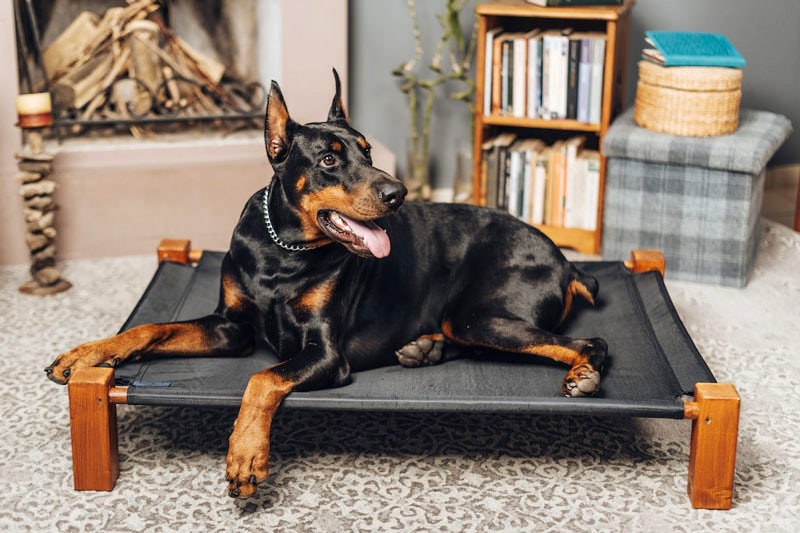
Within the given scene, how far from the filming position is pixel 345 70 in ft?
13.1

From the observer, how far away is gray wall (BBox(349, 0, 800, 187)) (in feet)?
13.5

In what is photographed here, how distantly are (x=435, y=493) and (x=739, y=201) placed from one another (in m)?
1.71

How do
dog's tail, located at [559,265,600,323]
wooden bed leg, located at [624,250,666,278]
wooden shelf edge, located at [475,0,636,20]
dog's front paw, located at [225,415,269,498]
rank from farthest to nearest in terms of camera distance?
wooden shelf edge, located at [475,0,636,20] < wooden bed leg, located at [624,250,666,278] < dog's tail, located at [559,265,600,323] < dog's front paw, located at [225,415,269,498]

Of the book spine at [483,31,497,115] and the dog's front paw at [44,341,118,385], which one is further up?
the book spine at [483,31,497,115]

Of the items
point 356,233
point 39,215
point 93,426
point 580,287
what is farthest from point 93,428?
point 39,215

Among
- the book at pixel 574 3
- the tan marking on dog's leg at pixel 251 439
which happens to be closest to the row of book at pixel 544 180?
the book at pixel 574 3

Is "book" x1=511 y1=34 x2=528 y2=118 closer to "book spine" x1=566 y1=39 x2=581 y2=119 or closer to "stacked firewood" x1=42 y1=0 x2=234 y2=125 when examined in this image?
"book spine" x1=566 y1=39 x2=581 y2=119

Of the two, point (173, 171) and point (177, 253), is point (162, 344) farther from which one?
point (173, 171)

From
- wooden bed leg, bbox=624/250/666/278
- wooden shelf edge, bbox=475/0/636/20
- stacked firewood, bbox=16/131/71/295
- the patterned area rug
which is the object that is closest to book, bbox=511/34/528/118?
wooden shelf edge, bbox=475/0/636/20

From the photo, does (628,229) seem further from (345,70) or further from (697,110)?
(345,70)

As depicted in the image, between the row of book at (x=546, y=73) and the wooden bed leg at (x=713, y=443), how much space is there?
1769 mm

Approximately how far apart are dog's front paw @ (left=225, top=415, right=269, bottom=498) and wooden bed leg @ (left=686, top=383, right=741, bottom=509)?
0.90 meters

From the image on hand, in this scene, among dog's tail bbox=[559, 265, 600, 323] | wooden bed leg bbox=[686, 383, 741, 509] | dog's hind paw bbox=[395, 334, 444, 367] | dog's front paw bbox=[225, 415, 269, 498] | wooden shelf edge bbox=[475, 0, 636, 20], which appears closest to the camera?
dog's front paw bbox=[225, 415, 269, 498]

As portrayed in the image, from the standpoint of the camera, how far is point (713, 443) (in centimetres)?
229
